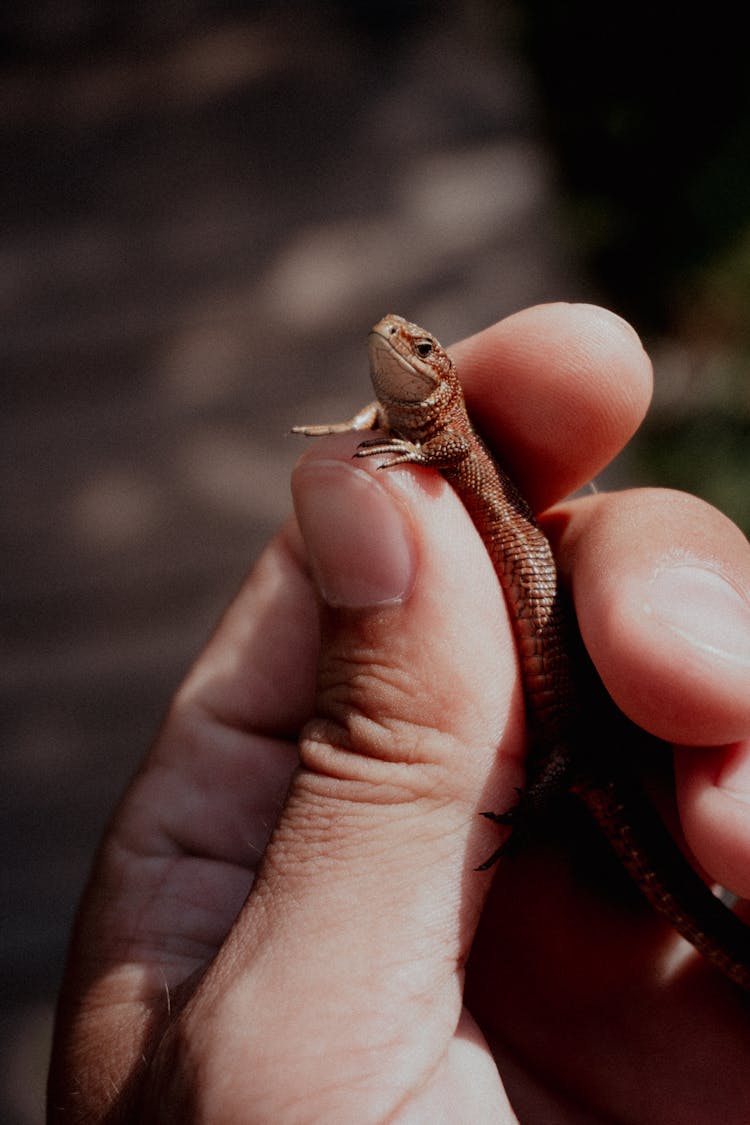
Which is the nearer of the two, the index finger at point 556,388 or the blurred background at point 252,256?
the index finger at point 556,388

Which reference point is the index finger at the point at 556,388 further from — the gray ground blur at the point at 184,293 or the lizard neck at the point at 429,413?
the gray ground blur at the point at 184,293

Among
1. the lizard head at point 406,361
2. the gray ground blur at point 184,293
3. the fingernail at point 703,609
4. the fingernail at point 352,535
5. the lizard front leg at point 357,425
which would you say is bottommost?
the gray ground blur at point 184,293

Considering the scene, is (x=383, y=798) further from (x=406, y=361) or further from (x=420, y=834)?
(x=406, y=361)

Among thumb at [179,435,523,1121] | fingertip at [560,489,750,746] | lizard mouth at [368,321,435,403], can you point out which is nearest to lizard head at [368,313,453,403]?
lizard mouth at [368,321,435,403]

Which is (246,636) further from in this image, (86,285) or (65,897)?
(86,285)

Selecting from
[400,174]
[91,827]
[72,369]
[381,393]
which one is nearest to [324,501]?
[381,393]

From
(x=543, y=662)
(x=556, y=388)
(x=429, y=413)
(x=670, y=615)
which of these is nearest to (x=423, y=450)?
(x=429, y=413)

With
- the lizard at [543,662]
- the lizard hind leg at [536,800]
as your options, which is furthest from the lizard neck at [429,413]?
the lizard hind leg at [536,800]

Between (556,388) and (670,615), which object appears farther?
(556,388)
